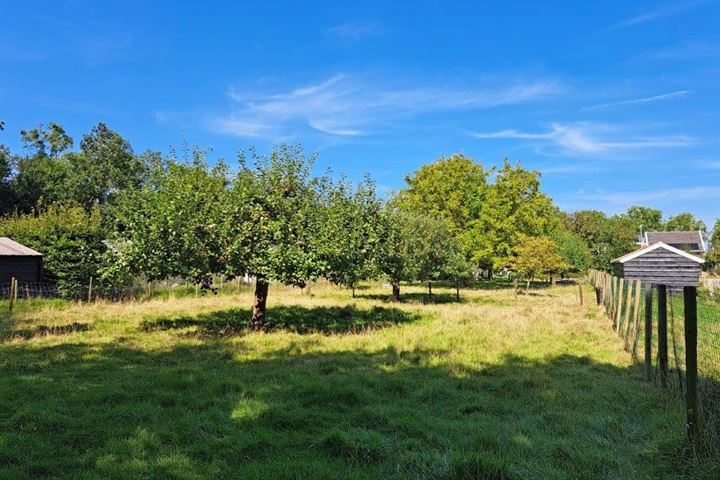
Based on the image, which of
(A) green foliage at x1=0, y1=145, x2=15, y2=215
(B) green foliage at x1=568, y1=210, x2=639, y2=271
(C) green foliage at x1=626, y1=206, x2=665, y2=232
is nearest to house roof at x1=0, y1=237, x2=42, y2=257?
(A) green foliage at x1=0, y1=145, x2=15, y2=215

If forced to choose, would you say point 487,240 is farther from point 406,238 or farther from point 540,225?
point 406,238

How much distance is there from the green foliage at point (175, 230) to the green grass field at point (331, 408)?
7.23 ft

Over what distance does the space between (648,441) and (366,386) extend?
463 cm

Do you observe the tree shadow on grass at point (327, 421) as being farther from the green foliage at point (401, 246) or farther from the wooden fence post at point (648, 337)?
the green foliage at point (401, 246)

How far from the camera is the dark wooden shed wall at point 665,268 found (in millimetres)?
36750

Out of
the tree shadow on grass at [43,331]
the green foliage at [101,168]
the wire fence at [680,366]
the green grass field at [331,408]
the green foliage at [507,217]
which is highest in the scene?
the green foliage at [101,168]

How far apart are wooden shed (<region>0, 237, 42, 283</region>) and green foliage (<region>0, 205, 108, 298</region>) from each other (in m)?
0.46

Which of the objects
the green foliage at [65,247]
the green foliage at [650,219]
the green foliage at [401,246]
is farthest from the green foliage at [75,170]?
the green foliage at [650,219]

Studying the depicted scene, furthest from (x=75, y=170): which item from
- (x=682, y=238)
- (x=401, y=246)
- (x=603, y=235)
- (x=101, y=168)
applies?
(x=682, y=238)

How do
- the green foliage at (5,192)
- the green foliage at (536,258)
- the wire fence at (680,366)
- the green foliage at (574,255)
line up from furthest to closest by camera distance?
the green foliage at (574,255)
the green foliage at (5,192)
the green foliage at (536,258)
the wire fence at (680,366)

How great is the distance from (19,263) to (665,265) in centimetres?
4268

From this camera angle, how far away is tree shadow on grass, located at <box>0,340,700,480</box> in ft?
17.8

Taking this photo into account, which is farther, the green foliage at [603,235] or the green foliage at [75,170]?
the green foliage at [603,235]

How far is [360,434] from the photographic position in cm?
635
